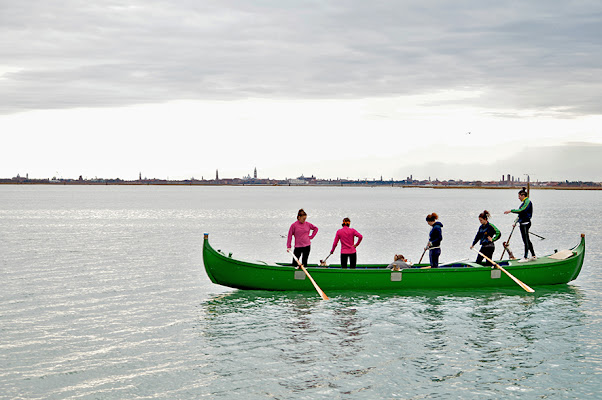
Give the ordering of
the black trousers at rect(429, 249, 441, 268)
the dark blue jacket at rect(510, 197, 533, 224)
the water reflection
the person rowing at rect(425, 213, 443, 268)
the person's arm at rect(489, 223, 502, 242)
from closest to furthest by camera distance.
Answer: the water reflection, the person rowing at rect(425, 213, 443, 268), the black trousers at rect(429, 249, 441, 268), the person's arm at rect(489, 223, 502, 242), the dark blue jacket at rect(510, 197, 533, 224)

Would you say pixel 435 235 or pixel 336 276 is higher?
pixel 435 235

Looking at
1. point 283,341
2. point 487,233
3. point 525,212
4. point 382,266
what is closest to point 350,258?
point 382,266

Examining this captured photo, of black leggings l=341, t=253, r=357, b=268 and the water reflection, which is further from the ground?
black leggings l=341, t=253, r=357, b=268

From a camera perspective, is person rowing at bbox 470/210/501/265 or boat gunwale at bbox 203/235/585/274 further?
person rowing at bbox 470/210/501/265

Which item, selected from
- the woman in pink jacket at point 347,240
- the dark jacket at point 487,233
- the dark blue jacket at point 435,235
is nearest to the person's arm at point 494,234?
the dark jacket at point 487,233

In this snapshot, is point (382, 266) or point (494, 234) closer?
point (494, 234)

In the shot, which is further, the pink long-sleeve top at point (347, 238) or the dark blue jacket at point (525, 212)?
the dark blue jacket at point (525, 212)

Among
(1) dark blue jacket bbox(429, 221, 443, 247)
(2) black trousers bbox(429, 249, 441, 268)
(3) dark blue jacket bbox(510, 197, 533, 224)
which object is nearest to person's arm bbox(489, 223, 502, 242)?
(3) dark blue jacket bbox(510, 197, 533, 224)

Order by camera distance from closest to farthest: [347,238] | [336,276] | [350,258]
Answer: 1. [347,238]
2. [336,276]
3. [350,258]

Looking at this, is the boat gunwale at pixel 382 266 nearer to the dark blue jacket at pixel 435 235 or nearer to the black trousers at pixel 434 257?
the black trousers at pixel 434 257

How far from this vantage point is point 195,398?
383 inches

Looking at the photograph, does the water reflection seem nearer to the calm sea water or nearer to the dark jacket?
the calm sea water

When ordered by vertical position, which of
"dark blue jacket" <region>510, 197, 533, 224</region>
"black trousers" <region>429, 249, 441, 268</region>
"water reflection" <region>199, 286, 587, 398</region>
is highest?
"dark blue jacket" <region>510, 197, 533, 224</region>

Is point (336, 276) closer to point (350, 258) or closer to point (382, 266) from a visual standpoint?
point (350, 258)
